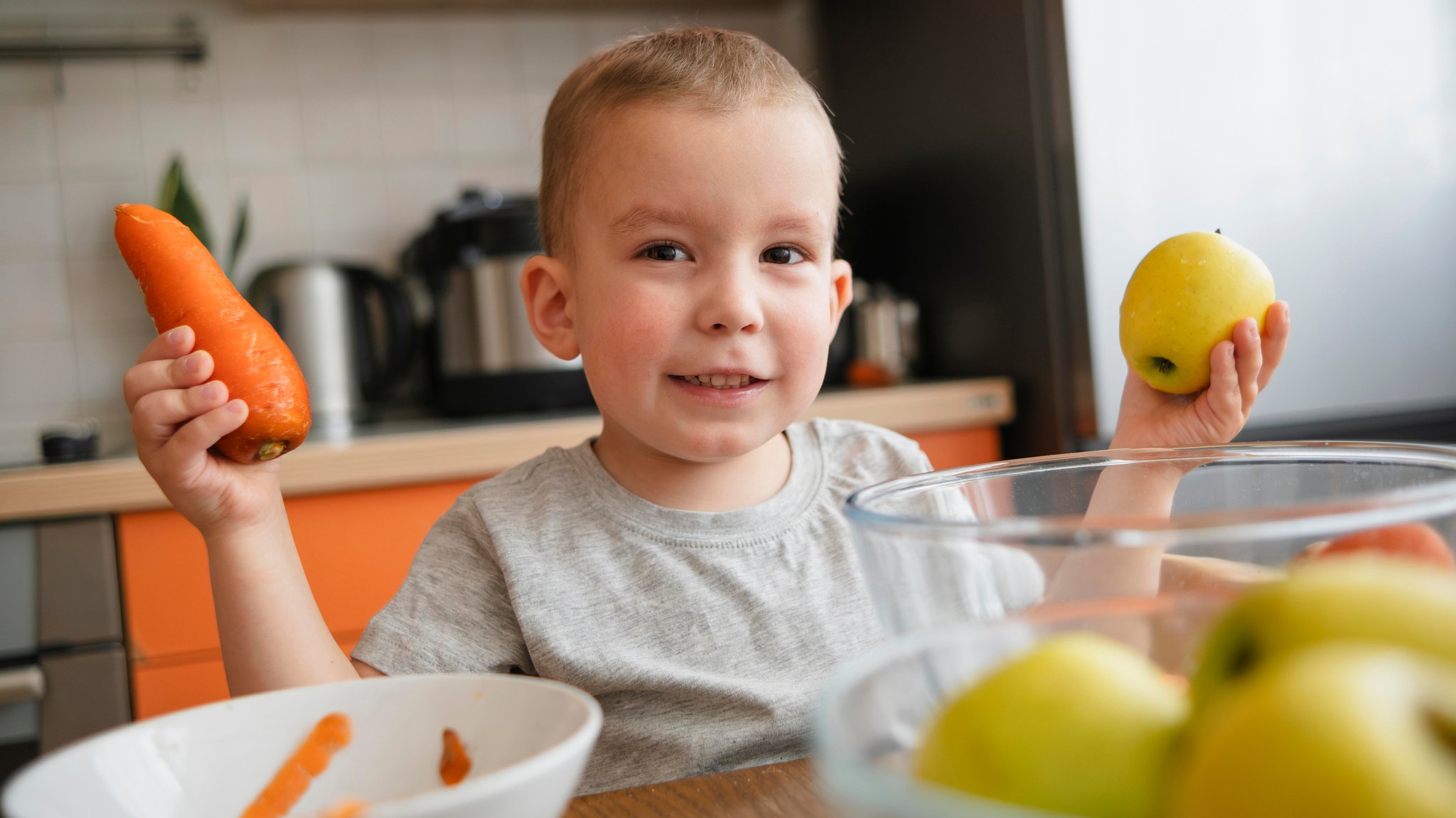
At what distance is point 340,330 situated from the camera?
74.9 inches

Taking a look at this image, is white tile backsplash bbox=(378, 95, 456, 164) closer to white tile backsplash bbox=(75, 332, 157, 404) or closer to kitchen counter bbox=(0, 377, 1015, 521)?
white tile backsplash bbox=(75, 332, 157, 404)

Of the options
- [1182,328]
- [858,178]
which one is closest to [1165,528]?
[1182,328]

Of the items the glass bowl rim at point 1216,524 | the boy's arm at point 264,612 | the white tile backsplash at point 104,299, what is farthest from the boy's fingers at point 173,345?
the white tile backsplash at point 104,299

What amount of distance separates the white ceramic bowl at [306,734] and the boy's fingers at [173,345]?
27cm

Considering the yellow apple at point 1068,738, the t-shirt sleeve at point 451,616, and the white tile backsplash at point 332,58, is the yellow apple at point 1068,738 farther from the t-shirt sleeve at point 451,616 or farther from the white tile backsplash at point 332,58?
the white tile backsplash at point 332,58

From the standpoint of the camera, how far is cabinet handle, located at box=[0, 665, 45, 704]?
56.0 inches

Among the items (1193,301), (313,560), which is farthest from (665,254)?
(313,560)

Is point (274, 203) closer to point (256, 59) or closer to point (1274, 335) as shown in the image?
point (256, 59)

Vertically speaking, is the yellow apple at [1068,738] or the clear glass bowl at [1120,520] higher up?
the clear glass bowl at [1120,520]

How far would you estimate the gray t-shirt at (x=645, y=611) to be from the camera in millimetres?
789

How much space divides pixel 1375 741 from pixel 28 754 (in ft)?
5.57

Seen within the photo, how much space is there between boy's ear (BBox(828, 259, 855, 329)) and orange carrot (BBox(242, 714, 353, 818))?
58 centimetres

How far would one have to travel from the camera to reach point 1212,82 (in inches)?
67.4

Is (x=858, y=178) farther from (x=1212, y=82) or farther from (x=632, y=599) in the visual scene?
(x=632, y=599)
